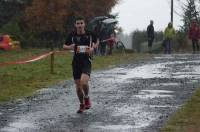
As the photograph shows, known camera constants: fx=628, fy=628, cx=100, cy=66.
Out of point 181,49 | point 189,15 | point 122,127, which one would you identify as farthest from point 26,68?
point 189,15

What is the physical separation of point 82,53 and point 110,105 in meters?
1.47

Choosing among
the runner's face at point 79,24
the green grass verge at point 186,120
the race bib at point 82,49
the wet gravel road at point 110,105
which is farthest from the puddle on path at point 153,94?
the runner's face at point 79,24

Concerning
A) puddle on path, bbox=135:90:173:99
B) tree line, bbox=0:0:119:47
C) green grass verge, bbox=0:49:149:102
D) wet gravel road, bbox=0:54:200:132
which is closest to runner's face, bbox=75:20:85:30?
wet gravel road, bbox=0:54:200:132

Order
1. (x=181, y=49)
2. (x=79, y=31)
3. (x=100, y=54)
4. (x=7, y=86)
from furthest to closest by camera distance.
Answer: (x=181, y=49) → (x=100, y=54) → (x=7, y=86) → (x=79, y=31)

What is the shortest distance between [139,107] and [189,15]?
42066 mm

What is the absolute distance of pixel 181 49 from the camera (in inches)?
1647

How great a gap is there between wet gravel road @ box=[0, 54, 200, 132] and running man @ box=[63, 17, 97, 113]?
48cm

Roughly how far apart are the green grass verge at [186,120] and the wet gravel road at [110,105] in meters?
0.18

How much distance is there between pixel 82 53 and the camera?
41.5ft

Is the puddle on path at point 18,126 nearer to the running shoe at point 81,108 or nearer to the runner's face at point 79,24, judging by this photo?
the running shoe at point 81,108

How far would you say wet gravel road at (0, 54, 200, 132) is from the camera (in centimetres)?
1095

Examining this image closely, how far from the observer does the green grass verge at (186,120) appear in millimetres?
10516

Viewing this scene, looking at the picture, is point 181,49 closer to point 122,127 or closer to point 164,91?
point 164,91

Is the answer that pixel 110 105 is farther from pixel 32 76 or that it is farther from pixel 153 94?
pixel 32 76
